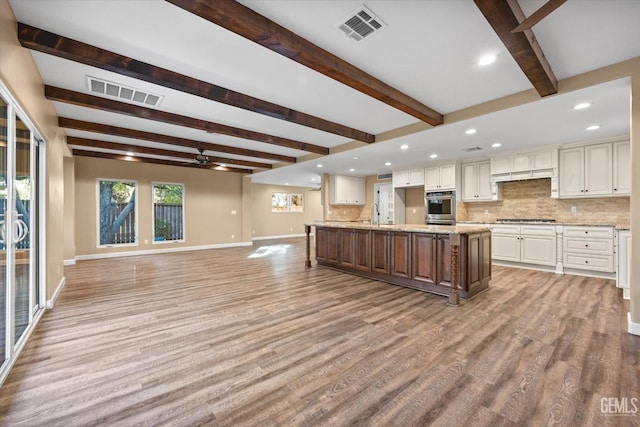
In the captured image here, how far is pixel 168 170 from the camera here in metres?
8.31

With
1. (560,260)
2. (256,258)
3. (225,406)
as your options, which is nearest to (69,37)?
(225,406)

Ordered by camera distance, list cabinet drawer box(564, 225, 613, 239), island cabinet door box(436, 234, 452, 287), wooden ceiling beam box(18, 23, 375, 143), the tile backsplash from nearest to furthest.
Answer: wooden ceiling beam box(18, 23, 375, 143) → island cabinet door box(436, 234, 452, 287) → cabinet drawer box(564, 225, 613, 239) → the tile backsplash

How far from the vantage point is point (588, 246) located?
4.76m

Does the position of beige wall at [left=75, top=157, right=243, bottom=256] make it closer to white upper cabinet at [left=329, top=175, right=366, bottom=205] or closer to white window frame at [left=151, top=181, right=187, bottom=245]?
white window frame at [left=151, top=181, right=187, bottom=245]

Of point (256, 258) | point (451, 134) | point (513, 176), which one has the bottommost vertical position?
point (256, 258)

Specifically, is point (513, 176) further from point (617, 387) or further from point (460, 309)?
point (617, 387)

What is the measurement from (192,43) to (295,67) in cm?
97

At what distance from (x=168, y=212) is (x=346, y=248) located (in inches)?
243

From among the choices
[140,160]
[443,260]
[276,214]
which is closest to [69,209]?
[140,160]

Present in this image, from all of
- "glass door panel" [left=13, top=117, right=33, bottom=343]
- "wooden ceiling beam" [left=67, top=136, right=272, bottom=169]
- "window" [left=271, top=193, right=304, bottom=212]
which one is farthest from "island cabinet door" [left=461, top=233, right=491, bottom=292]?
"window" [left=271, top=193, right=304, bottom=212]

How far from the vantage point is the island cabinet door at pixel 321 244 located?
18.9ft

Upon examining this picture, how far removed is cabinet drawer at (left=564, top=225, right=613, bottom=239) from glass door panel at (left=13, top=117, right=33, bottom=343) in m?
7.53

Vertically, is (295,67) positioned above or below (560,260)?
above

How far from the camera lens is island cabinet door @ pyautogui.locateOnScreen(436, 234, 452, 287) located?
3707 millimetres
